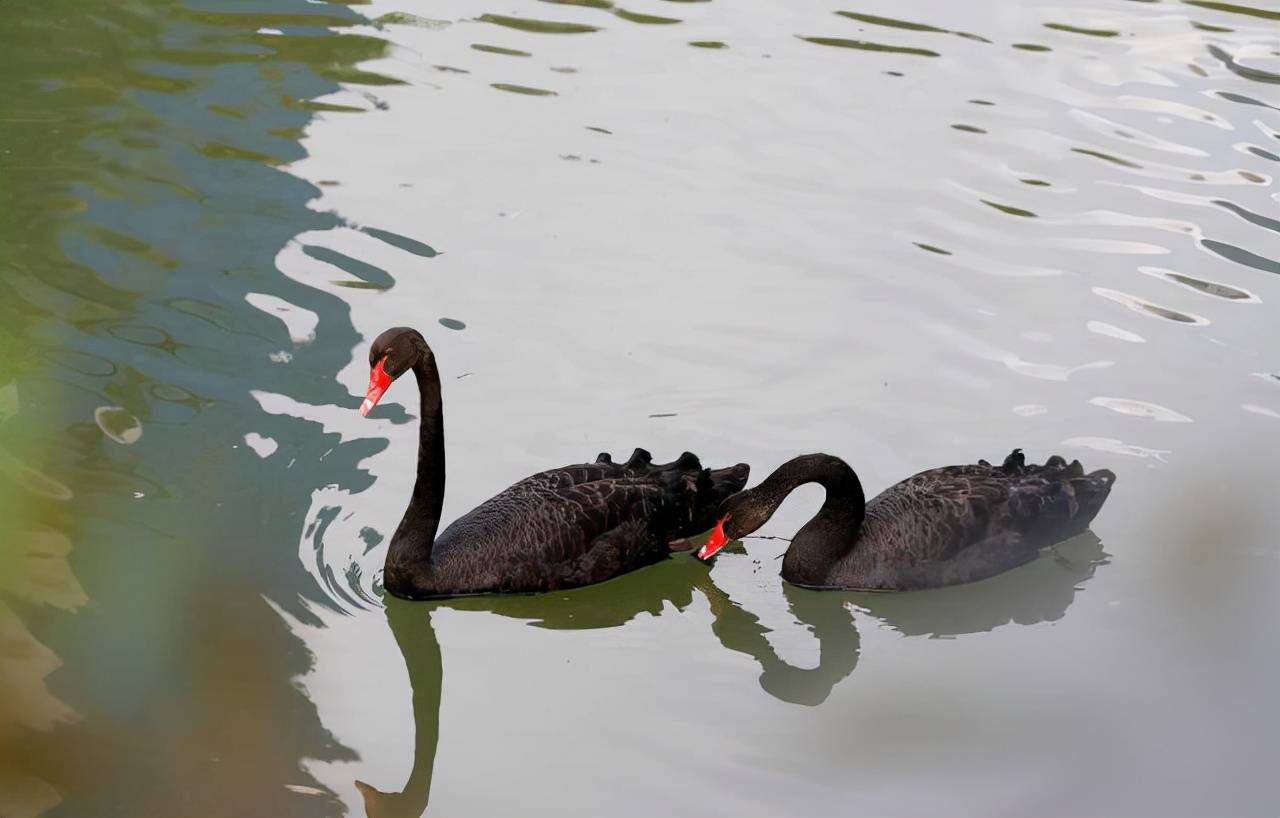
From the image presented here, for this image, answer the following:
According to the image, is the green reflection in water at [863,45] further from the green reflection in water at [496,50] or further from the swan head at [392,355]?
the swan head at [392,355]

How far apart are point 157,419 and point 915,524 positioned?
11.0 feet

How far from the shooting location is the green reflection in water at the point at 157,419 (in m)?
5.68

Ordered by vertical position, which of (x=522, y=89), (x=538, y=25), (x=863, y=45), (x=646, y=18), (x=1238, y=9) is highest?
(x=1238, y=9)

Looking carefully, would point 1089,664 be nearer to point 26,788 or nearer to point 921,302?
point 921,302

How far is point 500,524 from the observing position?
6.53 metres

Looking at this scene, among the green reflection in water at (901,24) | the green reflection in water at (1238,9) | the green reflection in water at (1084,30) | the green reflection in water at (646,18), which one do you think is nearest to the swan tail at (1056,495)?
the green reflection in water at (901,24)

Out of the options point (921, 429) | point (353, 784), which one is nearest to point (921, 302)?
point (921, 429)

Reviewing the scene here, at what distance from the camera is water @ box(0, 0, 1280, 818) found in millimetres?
5828

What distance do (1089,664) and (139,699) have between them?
139 inches

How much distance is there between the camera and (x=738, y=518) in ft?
21.3

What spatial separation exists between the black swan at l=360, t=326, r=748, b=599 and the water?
0.15 meters

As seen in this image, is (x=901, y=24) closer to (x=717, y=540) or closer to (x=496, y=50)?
(x=496, y=50)

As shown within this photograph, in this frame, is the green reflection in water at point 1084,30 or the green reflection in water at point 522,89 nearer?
the green reflection in water at point 522,89

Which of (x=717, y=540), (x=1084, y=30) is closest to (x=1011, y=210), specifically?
(x=1084, y=30)
